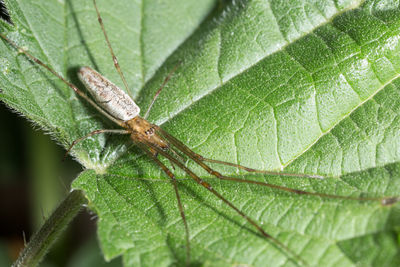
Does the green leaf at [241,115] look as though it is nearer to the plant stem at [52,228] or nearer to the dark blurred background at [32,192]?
the plant stem at [52,228]

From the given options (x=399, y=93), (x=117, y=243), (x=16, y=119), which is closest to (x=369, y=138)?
(x=399, y=93)

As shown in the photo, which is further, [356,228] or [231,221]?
[231,221]

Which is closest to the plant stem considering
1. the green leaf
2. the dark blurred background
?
the green leaf

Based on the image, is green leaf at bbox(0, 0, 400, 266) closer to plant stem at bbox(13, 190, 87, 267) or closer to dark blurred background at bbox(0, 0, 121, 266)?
plant stem at bbox(13, 190, 87, 267)

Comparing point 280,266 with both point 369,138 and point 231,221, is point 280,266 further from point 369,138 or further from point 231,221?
point 369,138

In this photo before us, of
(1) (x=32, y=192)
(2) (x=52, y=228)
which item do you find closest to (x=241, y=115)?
(2) (x=52, y=228)

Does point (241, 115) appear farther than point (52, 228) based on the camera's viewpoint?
Yes

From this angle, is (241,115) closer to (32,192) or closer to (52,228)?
(52,228)
